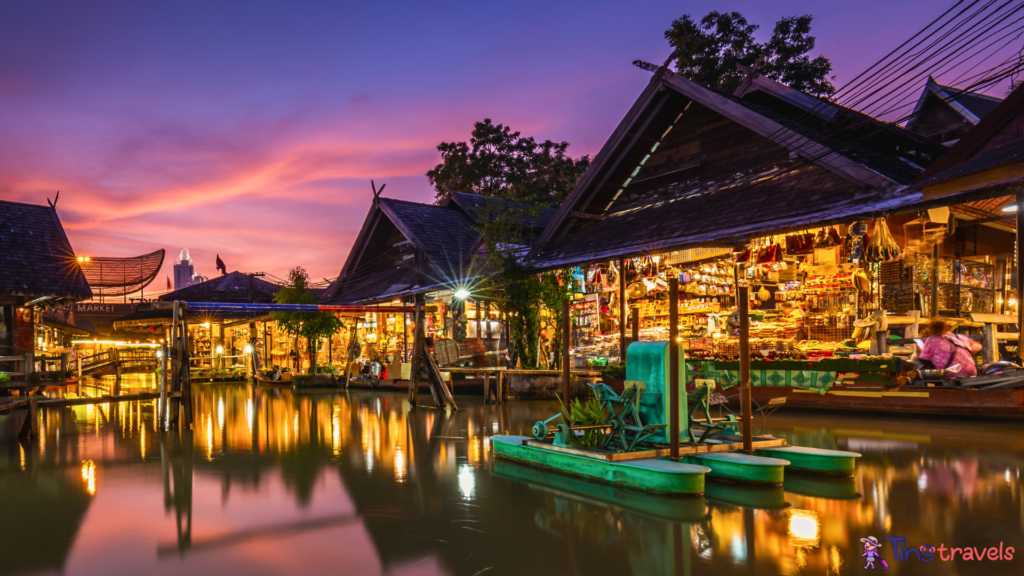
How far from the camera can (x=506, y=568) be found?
5.00 meters

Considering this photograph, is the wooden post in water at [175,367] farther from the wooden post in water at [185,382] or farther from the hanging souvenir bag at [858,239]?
the hanging souvenir bag at [858,239]

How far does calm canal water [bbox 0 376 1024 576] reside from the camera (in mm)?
5172

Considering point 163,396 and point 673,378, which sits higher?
point 673,378

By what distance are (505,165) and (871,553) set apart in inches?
1511

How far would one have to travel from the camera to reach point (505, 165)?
4222 centimetres

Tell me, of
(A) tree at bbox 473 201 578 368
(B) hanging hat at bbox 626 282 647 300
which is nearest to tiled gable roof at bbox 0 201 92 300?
(A) tree at bbox 473 201 578 368

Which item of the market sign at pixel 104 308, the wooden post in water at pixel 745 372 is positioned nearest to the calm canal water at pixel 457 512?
the wooden post in water at pixel 745 372

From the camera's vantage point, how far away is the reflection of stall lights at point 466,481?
7422mm

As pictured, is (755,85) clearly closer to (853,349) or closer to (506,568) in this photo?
(853,349)

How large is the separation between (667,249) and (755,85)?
233 inches

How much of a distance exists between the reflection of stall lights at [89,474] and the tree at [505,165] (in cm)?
3238

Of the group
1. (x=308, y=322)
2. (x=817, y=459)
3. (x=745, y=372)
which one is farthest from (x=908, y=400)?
(x=308, y=322)

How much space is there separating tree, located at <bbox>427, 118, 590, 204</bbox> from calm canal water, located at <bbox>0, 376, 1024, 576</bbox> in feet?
102

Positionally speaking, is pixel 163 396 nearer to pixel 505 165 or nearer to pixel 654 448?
pixel 654 448
